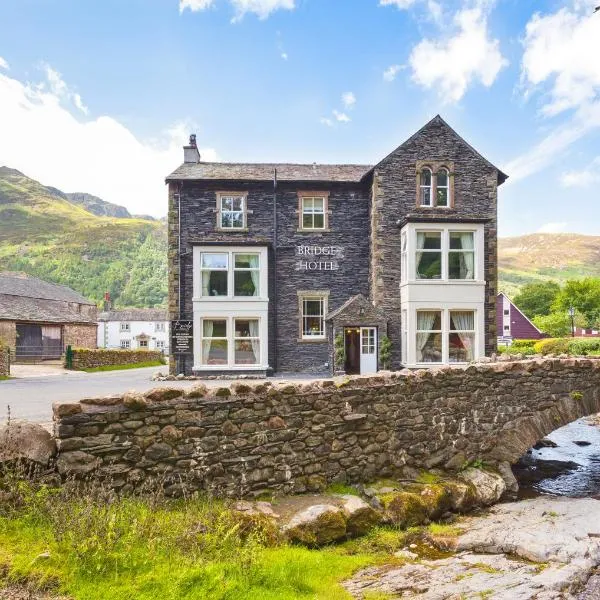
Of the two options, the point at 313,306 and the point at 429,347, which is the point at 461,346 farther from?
the point at 313,306

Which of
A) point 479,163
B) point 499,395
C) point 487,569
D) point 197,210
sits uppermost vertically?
point 479,163

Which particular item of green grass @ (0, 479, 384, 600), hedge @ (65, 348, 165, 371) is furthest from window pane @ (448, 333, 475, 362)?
hedge @ (65, 348, 165, 371)

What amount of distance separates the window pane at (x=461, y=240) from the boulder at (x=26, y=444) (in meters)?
17.3

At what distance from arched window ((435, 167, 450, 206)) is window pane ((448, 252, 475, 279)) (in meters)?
2.46

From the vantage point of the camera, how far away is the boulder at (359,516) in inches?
280

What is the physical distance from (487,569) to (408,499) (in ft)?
6.58

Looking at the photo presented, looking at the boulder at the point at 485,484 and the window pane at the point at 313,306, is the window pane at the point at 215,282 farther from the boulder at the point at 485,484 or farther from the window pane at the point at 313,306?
the boulder at the point at 485,484

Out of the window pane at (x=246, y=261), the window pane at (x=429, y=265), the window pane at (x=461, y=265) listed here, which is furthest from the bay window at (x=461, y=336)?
the window pane at (x=246, y=261)

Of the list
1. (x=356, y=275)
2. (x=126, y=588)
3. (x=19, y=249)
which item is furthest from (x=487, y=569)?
(x=19, y=249)

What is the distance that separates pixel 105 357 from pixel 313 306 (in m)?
18.4

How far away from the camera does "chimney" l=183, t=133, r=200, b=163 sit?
2247 centimetres

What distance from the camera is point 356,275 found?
68.1 feet

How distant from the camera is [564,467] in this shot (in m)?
13.1

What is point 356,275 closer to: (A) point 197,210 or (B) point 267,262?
(B) point 267,262
